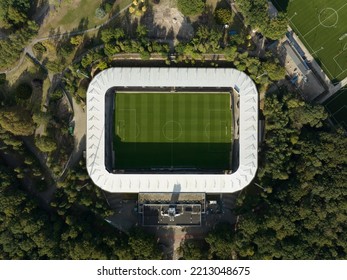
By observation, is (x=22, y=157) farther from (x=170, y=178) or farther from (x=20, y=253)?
(x=170, y=178)

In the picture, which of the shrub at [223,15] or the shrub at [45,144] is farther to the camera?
the shrub at [223,15]

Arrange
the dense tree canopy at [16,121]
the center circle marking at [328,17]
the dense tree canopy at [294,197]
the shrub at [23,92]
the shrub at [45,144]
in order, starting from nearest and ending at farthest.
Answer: the dense tree canopy at [294,197]
the dense tree canopy at [16,121]
the shrub at [45,144]
the shrub at [23,92]
the center circle marking at [328,17]

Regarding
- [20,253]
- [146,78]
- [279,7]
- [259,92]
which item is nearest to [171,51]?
[146,78]

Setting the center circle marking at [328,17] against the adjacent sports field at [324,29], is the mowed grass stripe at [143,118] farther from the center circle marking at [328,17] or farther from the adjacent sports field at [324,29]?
the center circle marking at [328,17]

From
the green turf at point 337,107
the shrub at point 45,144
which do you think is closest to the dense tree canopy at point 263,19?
the green turf at point 337,107

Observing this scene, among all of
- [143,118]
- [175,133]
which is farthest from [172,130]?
[143,118]
